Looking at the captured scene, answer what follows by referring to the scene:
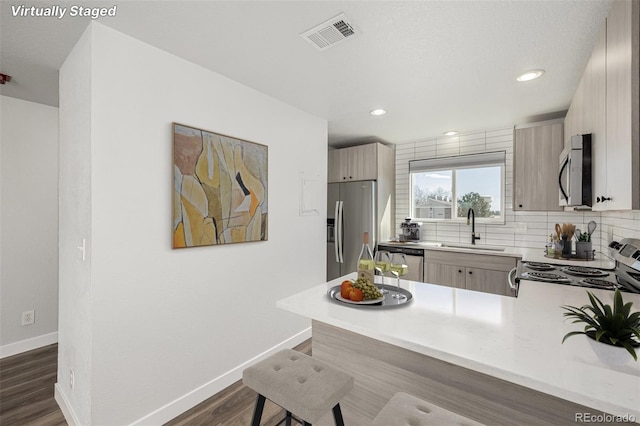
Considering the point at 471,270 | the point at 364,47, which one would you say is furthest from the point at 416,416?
the point at 471,270

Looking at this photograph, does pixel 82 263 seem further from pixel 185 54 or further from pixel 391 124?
pixel 391 124

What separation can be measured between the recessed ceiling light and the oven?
4.33ft

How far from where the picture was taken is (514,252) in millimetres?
3227

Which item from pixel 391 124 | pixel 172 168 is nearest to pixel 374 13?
pixel 172 168

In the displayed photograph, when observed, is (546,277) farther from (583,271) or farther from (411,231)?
(411,231)

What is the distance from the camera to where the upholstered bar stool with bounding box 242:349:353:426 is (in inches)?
41.4

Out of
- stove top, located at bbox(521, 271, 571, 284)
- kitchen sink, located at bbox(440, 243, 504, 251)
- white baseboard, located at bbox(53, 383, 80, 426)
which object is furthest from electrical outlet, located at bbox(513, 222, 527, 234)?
white baseboard, located at bbox(53, 383, 80, 426)

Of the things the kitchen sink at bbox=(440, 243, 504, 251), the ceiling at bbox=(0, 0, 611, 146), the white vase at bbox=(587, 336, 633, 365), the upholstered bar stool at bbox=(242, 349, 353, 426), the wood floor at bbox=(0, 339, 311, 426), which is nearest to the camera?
the white vase at bbox=(587, 336, 633, 365)

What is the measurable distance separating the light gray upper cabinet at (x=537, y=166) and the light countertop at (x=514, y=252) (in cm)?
52

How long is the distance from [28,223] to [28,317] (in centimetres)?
92

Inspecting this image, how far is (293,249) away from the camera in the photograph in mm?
2963

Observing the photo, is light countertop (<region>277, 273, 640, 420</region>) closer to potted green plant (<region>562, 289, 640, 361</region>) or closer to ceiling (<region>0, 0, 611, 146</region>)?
potted green plant (<region>562, 289, 640, 361</region>)

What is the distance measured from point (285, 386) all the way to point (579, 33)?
8.11 ft

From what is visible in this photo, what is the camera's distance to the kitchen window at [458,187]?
12.3 ft
